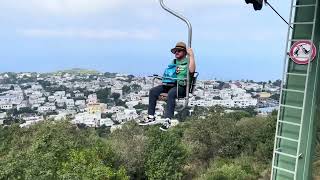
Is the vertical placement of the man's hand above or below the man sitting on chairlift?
above

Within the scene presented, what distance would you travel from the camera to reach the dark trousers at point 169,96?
6771 millimetres

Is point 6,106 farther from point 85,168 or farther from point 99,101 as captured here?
point 85,168

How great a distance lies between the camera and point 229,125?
27.8 m

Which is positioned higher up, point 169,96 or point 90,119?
point 169,96

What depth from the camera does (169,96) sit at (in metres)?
6.80

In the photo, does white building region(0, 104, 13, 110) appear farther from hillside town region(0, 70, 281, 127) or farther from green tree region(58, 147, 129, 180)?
green tree region(58, 147, 129, 180)

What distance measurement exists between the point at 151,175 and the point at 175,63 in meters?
16.0

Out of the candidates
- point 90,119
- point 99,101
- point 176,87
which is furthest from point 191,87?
point 99,101

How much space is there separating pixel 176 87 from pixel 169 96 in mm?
171

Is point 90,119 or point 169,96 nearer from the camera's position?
point 169,96

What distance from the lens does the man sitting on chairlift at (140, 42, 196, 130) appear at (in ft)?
21.3

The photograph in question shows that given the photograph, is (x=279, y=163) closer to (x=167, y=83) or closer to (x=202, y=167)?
(x=167, y=83)

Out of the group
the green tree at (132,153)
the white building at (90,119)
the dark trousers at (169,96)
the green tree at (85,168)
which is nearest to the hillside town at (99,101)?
the white building at (90,119)

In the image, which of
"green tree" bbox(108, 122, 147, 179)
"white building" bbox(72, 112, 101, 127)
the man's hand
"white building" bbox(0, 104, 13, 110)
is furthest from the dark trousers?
"white building" bbox(0, 104, 13, 110)
